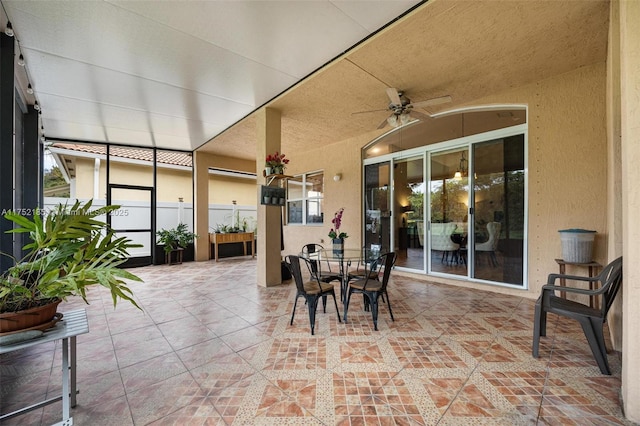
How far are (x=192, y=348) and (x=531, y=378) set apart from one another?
9.40 feet

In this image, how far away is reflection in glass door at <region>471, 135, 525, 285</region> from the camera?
397cm

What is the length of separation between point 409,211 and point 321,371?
3.97 metres

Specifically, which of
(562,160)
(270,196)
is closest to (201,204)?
(270,196)

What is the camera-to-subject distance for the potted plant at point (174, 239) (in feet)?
22.0

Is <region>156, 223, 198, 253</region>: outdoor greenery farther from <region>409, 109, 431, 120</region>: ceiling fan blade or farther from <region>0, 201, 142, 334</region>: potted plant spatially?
<region>409, 109, 431, 120</region>: ceiling fan blade

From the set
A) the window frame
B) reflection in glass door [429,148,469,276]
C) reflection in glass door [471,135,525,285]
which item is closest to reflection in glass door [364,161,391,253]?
reflection in glass door [429,148,469,276]

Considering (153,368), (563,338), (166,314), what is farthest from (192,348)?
(563,338)

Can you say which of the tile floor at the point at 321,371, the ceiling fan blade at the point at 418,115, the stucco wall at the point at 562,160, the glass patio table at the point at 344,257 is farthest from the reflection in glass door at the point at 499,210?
the glass patio table at the point at 344,257

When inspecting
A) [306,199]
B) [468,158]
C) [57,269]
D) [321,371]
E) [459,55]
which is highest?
[459,55]

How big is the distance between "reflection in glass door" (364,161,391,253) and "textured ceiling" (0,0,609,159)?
1.46m

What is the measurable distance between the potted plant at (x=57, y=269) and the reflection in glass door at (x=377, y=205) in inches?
184

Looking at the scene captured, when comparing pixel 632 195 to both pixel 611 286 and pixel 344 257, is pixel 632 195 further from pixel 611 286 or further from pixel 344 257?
pixel 344 257

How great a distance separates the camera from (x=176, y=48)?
2904 mm

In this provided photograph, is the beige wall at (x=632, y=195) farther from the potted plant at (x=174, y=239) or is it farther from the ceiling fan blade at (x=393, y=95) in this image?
the potted plant at (x=174, y=239)
